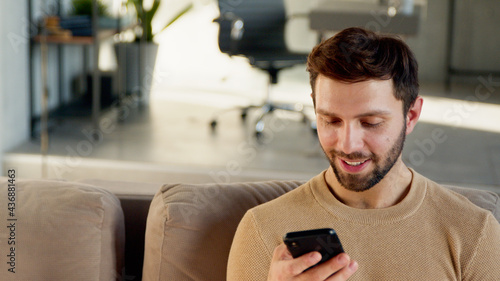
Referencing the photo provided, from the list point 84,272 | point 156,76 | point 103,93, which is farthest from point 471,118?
point 84,272

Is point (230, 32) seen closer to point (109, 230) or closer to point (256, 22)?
point (256, 22)

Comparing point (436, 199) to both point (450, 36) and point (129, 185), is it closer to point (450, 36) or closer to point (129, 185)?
point (129, 185)

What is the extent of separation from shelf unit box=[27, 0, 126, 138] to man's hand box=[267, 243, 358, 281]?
117 inches

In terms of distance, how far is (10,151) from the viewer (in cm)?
388

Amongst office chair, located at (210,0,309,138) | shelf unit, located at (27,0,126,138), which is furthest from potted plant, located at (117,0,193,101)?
office chair, located at (210,0,309,138)

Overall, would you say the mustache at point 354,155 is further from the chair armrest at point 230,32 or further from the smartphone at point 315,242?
the chair armrest at point 230,32

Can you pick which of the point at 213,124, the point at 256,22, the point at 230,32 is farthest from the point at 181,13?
the point at 213,124

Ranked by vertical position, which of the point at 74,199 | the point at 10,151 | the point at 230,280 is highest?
the point at 74,199

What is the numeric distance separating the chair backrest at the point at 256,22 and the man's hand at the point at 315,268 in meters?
2.58

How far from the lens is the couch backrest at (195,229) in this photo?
146 centimetres

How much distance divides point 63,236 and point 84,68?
289 centimetres

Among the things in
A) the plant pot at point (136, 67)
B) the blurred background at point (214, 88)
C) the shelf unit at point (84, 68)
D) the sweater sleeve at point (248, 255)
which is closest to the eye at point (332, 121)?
the sweater sleeve at point (248, 255)

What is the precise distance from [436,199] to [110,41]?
9.86ft

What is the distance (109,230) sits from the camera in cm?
152
